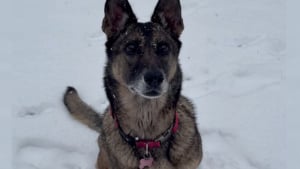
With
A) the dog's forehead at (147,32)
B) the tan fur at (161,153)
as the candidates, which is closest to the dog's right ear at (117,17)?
the dog's forehead at (147,32)

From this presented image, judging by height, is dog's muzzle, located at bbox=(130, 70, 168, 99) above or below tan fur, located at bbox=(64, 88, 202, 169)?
above

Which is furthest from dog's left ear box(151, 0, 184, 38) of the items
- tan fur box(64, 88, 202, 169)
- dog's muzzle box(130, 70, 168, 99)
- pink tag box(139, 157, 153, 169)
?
pink tag box(139, 157, 153, 169)

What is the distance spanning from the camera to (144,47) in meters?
3.59

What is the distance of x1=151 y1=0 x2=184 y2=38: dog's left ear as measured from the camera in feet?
12.1

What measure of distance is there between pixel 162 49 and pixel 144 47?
6.5 inches

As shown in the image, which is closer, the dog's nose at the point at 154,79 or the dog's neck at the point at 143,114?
the dog's nose at the point at 154,79

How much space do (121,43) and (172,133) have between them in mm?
972

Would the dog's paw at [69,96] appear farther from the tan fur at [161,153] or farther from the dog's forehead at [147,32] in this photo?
the dog's forehead at [147,32]

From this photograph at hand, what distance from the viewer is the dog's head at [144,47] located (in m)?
3.38

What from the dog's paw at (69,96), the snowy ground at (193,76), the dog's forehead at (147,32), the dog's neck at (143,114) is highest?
the dog's forehead at (147,32)

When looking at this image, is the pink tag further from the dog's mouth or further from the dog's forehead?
the dog's forehead

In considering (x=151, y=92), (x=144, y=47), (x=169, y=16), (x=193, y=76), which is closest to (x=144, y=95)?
(x=151, y=92)

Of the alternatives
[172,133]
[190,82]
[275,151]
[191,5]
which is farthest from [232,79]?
[191,5]

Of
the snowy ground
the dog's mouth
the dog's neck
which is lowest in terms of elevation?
the snowy ground
